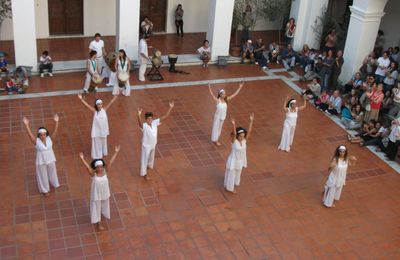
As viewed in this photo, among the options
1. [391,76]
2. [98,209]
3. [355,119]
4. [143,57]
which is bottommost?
[98,209]

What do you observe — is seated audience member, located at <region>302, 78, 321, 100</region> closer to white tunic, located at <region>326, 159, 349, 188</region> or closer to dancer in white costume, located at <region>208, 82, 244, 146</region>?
dancer in white costume, located at <region>208, 82, 244, 146</region>

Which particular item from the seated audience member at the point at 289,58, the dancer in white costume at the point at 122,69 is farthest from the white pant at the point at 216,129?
the seated audience member at the point at 289,58

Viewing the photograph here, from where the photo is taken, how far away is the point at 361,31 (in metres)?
16.2

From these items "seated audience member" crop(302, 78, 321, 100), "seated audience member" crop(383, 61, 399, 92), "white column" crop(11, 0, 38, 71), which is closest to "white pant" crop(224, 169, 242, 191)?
"seated audience member" crop(302, 78, 321, 100)

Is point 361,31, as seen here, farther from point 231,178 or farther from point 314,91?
point 231,178

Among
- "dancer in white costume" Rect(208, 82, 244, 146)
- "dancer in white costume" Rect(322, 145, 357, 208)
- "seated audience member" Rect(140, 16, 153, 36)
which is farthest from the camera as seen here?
"seated audience member" Rect(140, 16, 153, 36)

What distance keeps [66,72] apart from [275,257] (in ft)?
32.5

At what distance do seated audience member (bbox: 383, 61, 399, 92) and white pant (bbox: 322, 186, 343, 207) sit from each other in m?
5.84

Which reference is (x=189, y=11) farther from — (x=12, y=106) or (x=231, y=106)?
(x=12, y=106)

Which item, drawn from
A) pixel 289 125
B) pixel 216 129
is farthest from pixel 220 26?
pixel 289 125

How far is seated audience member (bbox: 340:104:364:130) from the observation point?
14741 millimetres

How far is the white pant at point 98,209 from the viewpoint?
9.48 meters

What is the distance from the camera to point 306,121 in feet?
49.2

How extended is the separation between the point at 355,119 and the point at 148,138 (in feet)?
22.3
